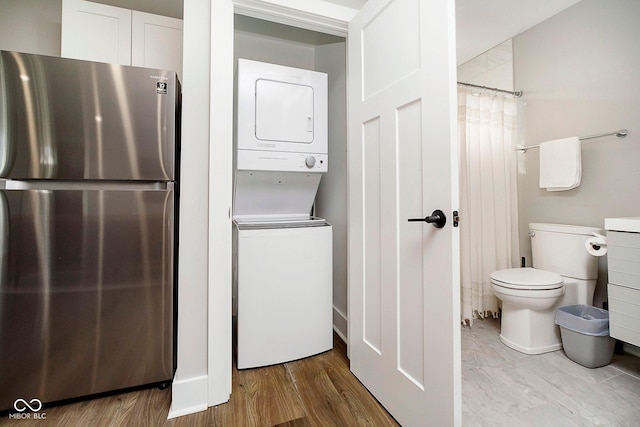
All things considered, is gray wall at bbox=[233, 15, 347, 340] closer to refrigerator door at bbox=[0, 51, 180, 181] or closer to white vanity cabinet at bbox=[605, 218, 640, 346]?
refrigerator door at bbox=[0, 51, 180, 181]

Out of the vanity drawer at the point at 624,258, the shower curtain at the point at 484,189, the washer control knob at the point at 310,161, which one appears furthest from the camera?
the shower curtain at the point at 484,189

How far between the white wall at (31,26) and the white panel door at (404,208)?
6.40 ft

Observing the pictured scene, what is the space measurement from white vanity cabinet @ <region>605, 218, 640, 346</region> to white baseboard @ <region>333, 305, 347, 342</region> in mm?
1524

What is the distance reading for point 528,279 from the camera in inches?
70.4

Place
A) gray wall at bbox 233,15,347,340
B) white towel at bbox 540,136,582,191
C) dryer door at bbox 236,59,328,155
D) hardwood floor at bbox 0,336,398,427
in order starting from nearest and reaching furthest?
hardwood floor at bbox 0,336,398,427 → dryer door at bbox 236,59,328,155 → white towel at bbox 540,136,582,191 → gray wall at bbox 233,15,347,340

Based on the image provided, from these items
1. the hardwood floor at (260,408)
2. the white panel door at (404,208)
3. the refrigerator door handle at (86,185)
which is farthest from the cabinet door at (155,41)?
the hardwood floor at (260,408)

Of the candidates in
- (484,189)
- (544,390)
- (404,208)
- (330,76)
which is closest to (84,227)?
(404,208)

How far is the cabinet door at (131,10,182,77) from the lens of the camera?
159 centimetres

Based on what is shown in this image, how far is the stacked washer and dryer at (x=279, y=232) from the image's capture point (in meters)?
1.58

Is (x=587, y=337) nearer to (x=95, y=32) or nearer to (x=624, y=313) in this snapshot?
(x=624, y=313)

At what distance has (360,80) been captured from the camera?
148cm

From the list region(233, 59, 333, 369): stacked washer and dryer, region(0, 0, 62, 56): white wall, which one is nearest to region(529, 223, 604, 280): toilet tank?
region(233, 59, 333, 369): stacked washer and dryer

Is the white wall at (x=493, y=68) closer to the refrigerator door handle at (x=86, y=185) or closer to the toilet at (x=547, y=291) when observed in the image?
the toilet at (x=547, y=291)

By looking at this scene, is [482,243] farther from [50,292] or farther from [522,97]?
[50,292]
